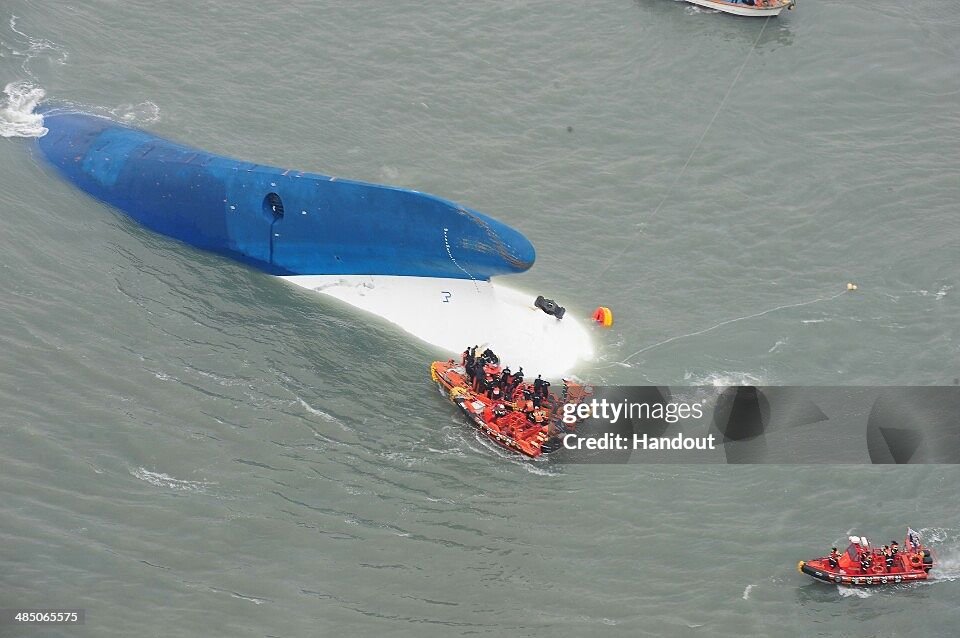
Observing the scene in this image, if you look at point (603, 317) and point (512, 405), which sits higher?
point (603, 317)

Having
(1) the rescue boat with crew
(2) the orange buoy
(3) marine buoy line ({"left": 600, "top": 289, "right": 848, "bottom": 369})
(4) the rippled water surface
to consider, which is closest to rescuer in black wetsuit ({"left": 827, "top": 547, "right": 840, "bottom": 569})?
(4) the rippled water surface

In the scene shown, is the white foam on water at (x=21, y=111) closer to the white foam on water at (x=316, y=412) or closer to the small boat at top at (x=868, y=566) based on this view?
the white foam on water at (x=316, y=412)

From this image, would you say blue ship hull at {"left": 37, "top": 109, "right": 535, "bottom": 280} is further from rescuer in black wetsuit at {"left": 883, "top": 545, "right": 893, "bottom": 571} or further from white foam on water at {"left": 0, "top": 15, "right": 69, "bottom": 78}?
rescuer in black wetsuit at {"left": 883, "top": 545, "right": 893, "bottom": 571}

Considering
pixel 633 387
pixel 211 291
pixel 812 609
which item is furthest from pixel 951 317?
pixel 211 291

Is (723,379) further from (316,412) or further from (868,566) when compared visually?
(316,412)

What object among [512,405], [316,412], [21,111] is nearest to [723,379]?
[512,405]
